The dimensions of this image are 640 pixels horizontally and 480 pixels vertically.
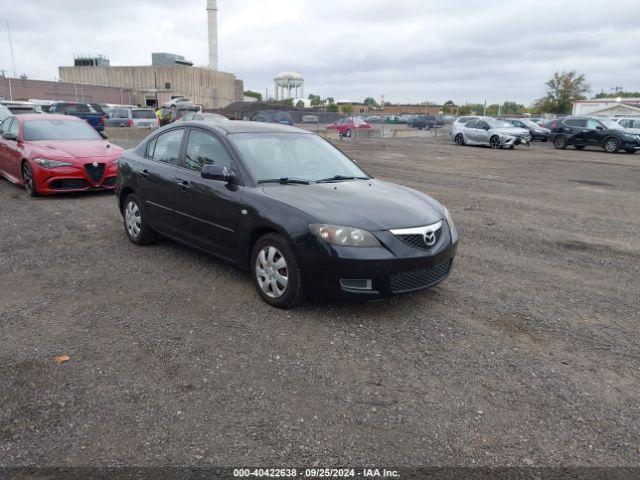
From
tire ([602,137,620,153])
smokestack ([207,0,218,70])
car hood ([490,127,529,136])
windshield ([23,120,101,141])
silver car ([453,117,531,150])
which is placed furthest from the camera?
smokestack ([207,0,218,70])

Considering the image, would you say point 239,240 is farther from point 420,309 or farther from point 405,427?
point 405,427

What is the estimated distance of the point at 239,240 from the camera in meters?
5.01

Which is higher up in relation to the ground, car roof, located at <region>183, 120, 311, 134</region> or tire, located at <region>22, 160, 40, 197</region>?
car roof, located at <region>183, 120, 311, 134</region>

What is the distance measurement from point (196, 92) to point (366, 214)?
90.4 meters

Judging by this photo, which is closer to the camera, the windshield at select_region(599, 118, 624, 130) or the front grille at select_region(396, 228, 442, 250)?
the front grille at select_region(396, 228, 442, 250)

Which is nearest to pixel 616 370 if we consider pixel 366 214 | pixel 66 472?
pixel 366 214

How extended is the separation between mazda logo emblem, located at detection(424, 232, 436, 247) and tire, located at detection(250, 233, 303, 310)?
113 cm

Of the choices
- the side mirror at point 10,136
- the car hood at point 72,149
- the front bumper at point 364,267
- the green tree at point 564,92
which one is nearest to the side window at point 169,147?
the front bumper at point 364,267

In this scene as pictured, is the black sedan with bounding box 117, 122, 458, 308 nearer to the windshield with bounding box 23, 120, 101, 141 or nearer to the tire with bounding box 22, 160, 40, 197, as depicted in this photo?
the tire with bounding box 22, 160, 40, 197

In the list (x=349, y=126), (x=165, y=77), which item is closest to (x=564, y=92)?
(x=349, y=126)

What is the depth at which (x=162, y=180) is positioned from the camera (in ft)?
19.6

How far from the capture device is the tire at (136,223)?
654 cm

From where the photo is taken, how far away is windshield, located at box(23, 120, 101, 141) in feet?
34.5

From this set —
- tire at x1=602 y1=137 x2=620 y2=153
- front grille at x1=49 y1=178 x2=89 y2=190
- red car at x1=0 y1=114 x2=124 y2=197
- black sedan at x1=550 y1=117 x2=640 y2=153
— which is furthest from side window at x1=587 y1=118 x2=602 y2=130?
front grille at x1=49 y1=178 x2=89 y2=190
